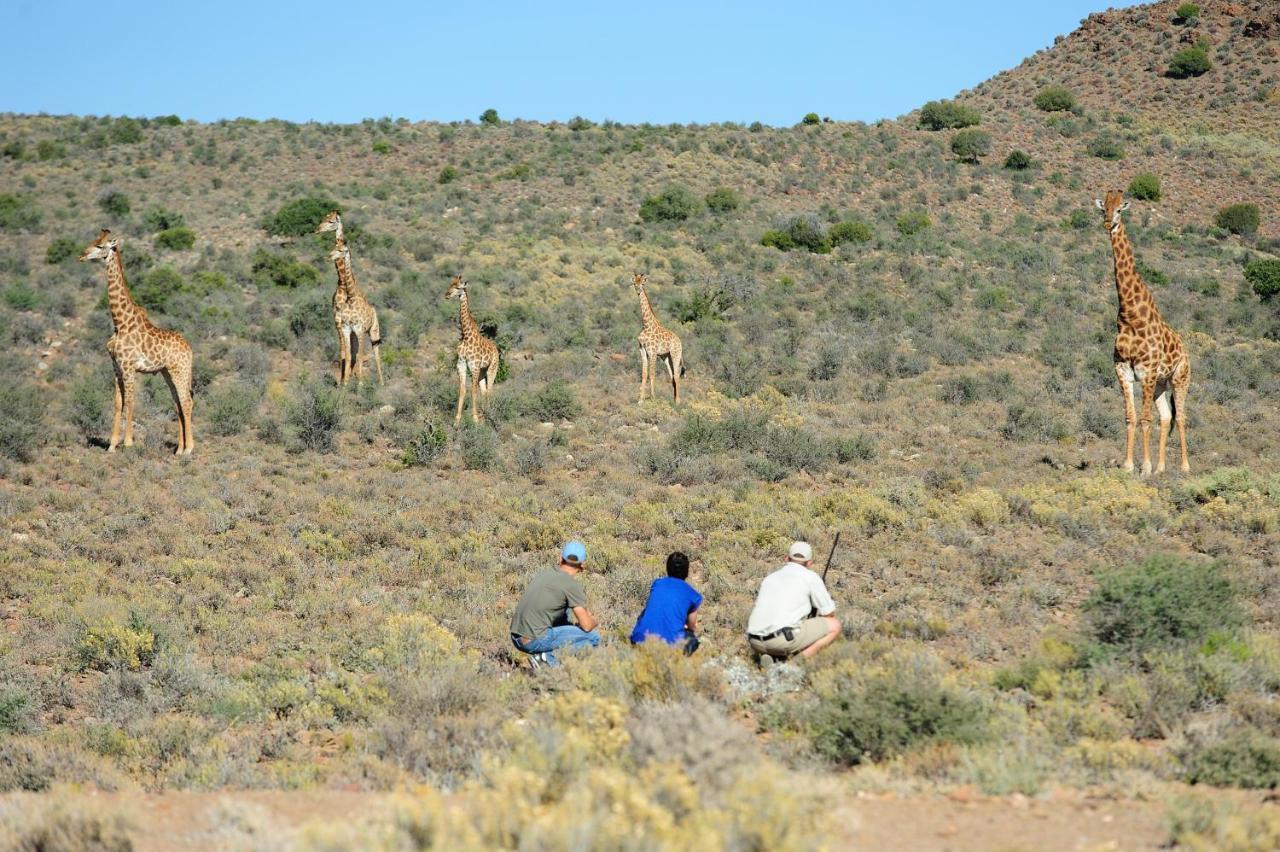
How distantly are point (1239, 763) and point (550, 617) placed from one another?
507 cm

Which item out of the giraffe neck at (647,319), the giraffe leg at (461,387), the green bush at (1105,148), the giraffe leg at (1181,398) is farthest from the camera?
the green bush at (1105,148)

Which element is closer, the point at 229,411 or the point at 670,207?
the point at 229,411

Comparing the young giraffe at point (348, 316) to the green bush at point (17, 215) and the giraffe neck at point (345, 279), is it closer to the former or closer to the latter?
the giraffe neck at point (345, 279)

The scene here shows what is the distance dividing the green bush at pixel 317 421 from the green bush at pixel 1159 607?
13.1 m

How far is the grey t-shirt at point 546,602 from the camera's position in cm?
929

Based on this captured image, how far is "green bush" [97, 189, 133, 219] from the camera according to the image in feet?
127

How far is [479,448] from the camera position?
18.0 m

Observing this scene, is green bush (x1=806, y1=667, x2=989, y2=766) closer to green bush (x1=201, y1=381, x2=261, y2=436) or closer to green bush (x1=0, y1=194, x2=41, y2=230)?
green bush (x1=201, y1=381, x2=261, y2=436)

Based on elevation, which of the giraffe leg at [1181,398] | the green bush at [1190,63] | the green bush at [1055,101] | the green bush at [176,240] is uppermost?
the green bush at [1190,63]

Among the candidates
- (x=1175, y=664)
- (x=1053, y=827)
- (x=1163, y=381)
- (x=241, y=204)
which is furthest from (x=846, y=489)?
(x=241, y=204)

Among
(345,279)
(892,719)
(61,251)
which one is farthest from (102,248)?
(61,251)

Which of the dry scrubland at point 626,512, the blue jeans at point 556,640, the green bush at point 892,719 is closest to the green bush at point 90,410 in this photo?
the dry scrubland at point 626,512

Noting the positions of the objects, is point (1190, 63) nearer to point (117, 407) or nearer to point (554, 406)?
point (554, 406)

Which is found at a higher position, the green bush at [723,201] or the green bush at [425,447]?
the green bush at [723,201]
